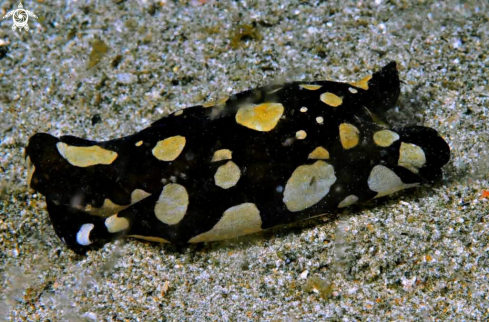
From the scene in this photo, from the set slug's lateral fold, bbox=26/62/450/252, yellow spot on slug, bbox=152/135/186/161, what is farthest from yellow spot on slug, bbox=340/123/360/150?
yellow spot on slug, bbox=152/135/186/161

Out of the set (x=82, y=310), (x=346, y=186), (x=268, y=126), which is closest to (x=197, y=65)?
(x=268, y=126)

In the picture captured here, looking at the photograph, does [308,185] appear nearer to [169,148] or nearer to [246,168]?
[246,168]

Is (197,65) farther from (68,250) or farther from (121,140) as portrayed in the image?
(68,250)

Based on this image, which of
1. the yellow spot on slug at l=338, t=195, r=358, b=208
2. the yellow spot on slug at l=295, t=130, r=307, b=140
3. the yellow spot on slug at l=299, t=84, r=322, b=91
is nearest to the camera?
the yellow spot on slug at l=295, t=130, r=307, b=140

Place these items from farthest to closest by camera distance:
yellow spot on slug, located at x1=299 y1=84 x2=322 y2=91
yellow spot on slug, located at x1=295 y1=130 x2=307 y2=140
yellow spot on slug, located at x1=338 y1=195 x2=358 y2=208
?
yellow spot on slug, located at x1=299 y1=84 x2=322 y2=91
yellow spot on slug, located at x1=338 y1=195 x2=358 y2=208
yellow spot on slug, located at x1=295 y1=130 x2=307 y2=140

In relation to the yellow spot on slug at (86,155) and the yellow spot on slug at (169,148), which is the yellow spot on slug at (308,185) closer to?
the yellow spot on slug at (169,148)

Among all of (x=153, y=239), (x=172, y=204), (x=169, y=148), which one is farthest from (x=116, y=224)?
(x=169, y=148)

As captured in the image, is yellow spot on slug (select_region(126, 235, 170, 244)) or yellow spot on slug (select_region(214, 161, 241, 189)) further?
yellow spot on slug (select_region(126, 235, 170, 244))

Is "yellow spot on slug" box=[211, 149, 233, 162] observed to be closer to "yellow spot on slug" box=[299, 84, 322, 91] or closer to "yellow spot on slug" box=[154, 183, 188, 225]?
"yellow spot on slug" box=[154, 183, 188, 225]
